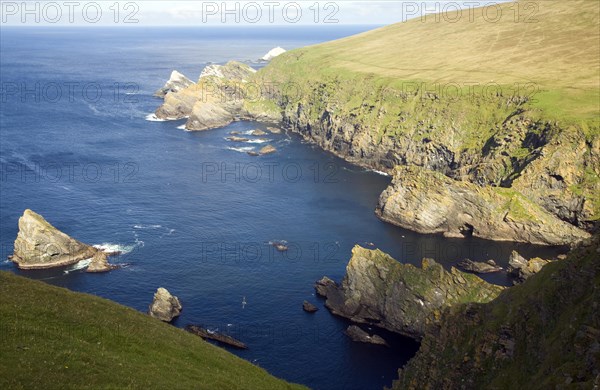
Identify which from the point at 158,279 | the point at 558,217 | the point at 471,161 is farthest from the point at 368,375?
the point at 471,161

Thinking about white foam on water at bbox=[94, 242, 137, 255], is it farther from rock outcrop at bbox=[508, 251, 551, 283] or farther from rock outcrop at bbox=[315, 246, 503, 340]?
rock outcrop at bbox=[508, 251, 551, 283]

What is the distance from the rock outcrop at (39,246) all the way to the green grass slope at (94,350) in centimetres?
6051

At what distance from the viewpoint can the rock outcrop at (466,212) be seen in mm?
119375

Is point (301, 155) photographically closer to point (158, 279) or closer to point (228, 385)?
point (158, 279)

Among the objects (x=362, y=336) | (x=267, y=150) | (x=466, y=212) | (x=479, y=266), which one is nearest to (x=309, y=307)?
(x=362, y=336)

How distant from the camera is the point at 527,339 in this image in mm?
45812

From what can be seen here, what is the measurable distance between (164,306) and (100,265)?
78.0 feet

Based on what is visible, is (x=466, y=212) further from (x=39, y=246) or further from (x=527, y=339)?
(x=39, y=246)

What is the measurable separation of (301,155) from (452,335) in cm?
14330

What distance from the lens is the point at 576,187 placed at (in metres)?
125

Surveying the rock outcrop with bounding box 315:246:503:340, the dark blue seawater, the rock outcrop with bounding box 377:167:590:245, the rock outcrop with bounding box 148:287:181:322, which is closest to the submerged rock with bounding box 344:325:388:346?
the dark blue seawater

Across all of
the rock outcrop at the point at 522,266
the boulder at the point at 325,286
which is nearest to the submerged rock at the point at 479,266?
the rock outcrop at the point at 522,266

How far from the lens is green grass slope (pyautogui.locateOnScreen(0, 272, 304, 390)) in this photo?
32531 millimetres

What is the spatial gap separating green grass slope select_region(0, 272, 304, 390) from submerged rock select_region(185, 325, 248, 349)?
109ft
